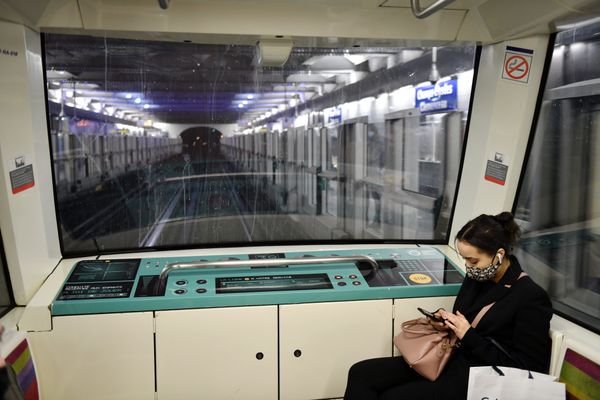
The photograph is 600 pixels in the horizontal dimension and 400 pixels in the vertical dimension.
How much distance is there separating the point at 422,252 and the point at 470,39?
4.93 ft

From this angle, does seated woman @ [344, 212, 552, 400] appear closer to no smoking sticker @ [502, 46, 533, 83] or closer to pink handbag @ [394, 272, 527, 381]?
pink handbag @ [394, 272, 527, 381]

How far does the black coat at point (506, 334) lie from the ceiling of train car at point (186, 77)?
7.14 ft

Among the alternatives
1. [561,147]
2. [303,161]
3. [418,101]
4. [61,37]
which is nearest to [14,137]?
[61,37]

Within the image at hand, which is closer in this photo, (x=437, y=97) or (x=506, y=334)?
(x=506, y=334)

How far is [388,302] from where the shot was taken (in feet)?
9.39

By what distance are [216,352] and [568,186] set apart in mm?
2443

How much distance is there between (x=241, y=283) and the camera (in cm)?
284

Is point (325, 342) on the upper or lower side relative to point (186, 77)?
lower

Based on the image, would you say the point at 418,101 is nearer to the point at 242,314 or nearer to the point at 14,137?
the point at 242,314

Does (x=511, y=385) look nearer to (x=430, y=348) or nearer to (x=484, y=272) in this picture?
(x=430, y=348)

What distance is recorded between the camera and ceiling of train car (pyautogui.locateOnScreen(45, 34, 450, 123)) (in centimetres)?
323

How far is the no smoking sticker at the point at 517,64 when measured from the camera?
2834 millimetres

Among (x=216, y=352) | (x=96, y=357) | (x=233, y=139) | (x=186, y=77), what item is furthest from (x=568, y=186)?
(x=96, y=357)

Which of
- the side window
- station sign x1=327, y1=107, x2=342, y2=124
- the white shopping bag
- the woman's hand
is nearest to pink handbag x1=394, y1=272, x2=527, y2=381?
the woman's hand
